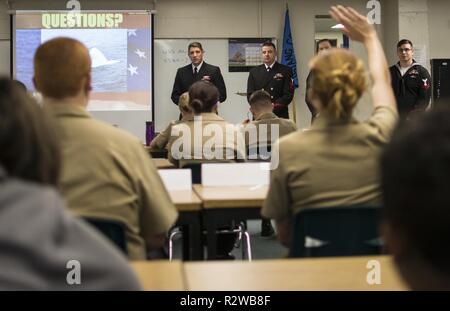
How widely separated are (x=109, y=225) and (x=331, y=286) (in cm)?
61

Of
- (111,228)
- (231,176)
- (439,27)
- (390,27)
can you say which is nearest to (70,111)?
(111,228)

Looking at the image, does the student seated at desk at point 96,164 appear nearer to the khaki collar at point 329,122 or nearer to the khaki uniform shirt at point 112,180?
the khaki uniform shirt at point 112,180

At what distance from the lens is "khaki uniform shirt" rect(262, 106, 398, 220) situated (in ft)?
6.12

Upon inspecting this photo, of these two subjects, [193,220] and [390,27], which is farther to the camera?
[390,27]

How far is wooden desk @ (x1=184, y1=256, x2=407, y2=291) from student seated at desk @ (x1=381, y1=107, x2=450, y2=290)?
599 millimetres

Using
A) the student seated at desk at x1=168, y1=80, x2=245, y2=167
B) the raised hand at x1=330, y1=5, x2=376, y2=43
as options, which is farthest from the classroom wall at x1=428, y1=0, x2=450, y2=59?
the raised hand at x1=330, y1=5, x2=376, y2=43

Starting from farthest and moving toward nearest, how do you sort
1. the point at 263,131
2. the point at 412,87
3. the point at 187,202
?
1. the point at 412,87
2. the point at 263,131
3. the point at 187,202

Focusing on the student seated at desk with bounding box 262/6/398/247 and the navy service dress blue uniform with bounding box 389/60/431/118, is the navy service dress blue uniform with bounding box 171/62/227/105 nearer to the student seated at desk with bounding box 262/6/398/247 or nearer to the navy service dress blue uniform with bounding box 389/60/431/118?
the navy service dress blue uniform with bounding box 389/60/431/118

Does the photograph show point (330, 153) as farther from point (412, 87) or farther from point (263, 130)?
point (412, 87)

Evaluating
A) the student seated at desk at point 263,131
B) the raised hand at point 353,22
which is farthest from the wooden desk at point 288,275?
the student seated at desk at point 263,131

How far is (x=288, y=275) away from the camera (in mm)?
1367

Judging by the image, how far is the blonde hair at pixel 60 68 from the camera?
1871 mm

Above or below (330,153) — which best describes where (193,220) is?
below

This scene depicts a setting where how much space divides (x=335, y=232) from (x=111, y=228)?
650 mm
